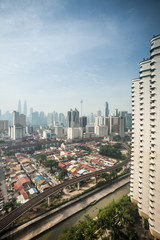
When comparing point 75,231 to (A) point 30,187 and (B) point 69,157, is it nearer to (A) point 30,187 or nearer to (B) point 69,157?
(A) point 30,187

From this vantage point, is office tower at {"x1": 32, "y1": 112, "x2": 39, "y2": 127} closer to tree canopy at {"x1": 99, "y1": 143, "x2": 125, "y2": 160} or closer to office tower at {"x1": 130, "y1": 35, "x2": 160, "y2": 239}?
tree canopy at {"x1": 99, "y1": 143, "x2": 125, "y2": 160}

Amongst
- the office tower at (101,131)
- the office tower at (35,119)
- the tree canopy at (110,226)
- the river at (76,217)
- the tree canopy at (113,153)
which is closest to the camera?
the tree canopy at (110,226)

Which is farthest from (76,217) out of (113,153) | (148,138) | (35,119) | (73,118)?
(35,119)

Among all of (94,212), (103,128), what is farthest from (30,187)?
(103,128)

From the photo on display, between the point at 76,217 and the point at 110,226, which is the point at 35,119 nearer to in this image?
the point at 76,217

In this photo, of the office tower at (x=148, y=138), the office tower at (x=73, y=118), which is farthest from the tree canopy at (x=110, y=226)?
the office tower at (x=73, y=118)

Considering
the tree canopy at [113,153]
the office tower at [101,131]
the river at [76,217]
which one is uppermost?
the office tower at [101,131]

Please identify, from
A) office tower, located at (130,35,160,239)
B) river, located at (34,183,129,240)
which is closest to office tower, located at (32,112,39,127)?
river, located at (34,183,129,240)

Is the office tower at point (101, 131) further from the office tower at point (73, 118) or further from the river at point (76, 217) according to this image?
the river at point (76, 217)
